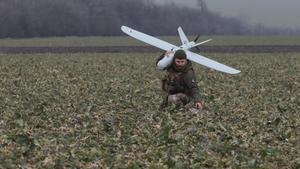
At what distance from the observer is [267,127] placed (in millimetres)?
11594

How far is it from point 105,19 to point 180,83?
2764 inches

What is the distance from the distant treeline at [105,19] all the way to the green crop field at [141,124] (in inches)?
2055

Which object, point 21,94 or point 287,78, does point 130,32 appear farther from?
point 287,78

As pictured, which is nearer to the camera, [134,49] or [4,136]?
[4,136]

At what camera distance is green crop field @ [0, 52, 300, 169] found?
807cm

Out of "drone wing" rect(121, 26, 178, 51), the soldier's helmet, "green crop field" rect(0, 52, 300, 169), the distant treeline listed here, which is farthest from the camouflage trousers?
the distant treeline

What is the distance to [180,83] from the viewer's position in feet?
42.5

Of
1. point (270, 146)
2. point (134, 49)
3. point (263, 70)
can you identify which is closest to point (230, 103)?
point (270, 146)

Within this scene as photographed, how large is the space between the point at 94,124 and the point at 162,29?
7589 cm

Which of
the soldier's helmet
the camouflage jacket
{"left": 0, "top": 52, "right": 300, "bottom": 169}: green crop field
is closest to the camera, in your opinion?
{"left": 0, "top": 52, "right": 300, "bottom": 169}: green crop field

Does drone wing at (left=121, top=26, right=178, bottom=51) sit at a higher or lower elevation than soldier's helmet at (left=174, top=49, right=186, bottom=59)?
higher

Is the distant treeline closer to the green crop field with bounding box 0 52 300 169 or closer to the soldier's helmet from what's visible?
the green crop field with bounding box 0 52 300 169

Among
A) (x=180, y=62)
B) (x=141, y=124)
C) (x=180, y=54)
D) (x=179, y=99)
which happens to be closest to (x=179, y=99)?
(x=179, y=99)

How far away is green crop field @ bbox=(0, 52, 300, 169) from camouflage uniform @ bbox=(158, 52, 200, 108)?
27 centimetres
